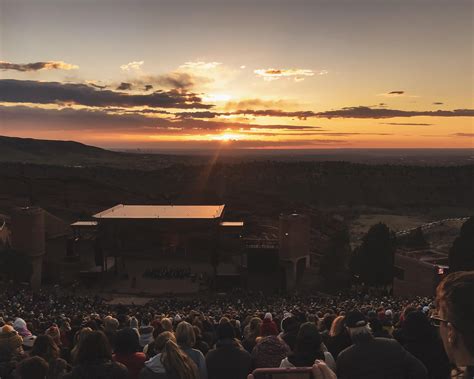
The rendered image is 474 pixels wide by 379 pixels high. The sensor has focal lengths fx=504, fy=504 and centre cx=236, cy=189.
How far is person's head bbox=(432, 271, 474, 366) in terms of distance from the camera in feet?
8.14

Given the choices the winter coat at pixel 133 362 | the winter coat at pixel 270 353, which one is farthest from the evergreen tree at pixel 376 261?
the winter coat at pixel 133 362

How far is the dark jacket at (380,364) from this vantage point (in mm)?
5188

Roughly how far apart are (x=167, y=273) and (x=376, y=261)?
1439 centimetres

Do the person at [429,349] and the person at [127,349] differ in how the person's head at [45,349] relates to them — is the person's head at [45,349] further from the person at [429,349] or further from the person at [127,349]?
the person at [429,349]

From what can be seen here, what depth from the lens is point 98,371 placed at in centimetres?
478

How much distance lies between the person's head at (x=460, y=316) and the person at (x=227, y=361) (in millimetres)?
3878

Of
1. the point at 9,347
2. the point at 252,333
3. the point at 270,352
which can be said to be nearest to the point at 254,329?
the point at 252,333

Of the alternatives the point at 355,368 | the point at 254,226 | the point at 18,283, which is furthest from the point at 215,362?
the point at 254,226

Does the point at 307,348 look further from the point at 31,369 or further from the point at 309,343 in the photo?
the point at 31,369

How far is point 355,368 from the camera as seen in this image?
5.23 meters

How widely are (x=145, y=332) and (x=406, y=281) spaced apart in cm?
2456

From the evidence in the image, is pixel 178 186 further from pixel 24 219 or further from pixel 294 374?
pixel 294 374

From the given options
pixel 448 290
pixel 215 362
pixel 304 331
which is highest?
pixel 448 290

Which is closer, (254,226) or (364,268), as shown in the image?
(364,268)
